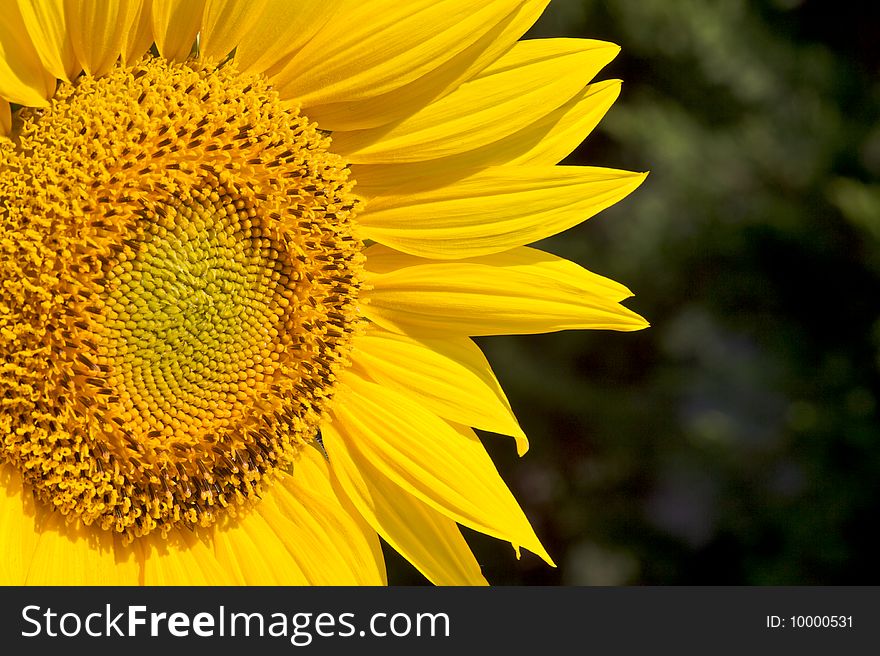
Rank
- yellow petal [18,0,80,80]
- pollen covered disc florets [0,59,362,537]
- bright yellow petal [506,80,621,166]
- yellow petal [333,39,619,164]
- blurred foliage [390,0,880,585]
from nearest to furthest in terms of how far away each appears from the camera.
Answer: yellow petal [18,0,80,80]
pollen covered disc florets [0,59,362,537]
yellow petal [333,39,619,164]
bright yellow petal [506,80,621,166]
blurred foliage [390,0,880,585]

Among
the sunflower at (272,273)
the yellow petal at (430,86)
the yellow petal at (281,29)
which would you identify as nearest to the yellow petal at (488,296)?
the sunflower at (272,273)

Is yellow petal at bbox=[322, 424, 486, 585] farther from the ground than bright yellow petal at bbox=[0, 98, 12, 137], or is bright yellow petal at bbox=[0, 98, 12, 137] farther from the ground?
bright yellow petal at bbox=[0, 98, 12, 137]

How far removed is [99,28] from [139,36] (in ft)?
0.33

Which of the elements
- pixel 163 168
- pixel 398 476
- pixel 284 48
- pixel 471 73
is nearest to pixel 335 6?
pixel 284 48

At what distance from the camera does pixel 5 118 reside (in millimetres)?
1820

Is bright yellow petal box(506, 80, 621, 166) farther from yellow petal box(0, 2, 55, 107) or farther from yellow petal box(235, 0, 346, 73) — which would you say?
yellow petal box(0, 2, 55, 107)

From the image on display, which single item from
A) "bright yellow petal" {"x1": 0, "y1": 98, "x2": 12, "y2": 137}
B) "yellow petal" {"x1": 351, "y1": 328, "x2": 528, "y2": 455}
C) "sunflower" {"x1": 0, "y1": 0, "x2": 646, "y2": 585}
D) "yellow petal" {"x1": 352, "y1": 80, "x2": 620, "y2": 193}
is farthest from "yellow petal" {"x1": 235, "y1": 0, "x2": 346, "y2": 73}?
"yellow petal" {"x1": 351, "y1": 328, "x2": 528, "y2": 455}

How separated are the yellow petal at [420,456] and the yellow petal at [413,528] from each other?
0.03 m

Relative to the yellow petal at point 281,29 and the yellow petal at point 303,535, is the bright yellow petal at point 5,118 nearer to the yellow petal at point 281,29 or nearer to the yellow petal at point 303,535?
the yellow petal at point 281,29

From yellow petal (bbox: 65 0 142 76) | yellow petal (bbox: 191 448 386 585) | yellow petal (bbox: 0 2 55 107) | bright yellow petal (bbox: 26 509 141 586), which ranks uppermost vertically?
yellow petal (bbox: 65 0 142 76)

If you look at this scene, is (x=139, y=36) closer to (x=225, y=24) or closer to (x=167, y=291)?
(x=225, y=24)

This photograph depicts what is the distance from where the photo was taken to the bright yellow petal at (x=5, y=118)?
181cm

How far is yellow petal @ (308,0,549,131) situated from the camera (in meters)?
2.06

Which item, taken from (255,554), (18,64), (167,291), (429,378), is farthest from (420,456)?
(18,64)
